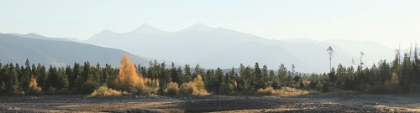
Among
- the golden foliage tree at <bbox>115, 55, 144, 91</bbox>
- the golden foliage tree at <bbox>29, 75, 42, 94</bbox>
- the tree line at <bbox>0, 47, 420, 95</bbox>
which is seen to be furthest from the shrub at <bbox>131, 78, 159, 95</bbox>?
the golden foliage tree at <bbox>29, 75, 42, 94</bbox>

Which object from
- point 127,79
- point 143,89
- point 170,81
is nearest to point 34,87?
point 127,79

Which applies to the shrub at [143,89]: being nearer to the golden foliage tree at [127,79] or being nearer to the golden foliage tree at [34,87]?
the golden foliage tree at [127,79]

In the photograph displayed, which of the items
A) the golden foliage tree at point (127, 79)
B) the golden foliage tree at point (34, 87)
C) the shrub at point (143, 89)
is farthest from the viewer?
the golden foliage tree at point (127, 79)

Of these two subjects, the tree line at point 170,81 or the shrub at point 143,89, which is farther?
the tree line at point 170,81

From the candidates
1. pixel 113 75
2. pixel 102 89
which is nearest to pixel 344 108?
pixel 102 89

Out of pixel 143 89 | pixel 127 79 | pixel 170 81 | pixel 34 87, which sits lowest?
pixel 143 89

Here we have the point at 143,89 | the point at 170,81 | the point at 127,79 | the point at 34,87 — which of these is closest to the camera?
the point at 143,89

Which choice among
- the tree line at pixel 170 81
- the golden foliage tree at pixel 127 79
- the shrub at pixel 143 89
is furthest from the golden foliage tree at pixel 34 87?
the shrub at pixel 143 89

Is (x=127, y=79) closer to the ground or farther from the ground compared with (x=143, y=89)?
farther from the ground

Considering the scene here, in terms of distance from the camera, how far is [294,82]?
8706 cm

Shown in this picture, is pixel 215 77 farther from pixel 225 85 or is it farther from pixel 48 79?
pixel 48 79

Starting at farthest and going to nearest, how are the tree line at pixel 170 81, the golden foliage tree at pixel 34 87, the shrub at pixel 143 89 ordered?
the tree line at pixel 170 81 → the golden foliage tree at pixel 34 87 → the shrub at pixel 143 89

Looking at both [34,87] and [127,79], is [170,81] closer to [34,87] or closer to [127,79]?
[127,79]

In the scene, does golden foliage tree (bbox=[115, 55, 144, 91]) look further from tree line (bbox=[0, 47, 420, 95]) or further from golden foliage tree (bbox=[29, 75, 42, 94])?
golden foliage tree (bbox=[29, 75, 42, 94])
